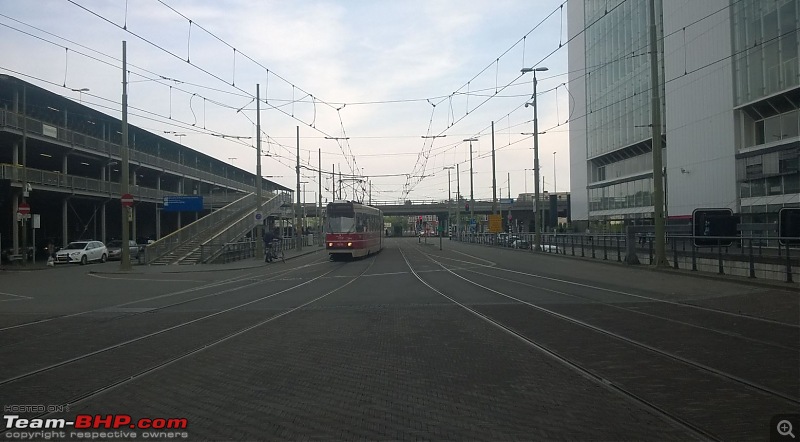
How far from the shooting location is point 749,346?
9523mm

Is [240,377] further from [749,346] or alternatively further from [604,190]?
[604,190]

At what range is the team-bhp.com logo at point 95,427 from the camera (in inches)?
222

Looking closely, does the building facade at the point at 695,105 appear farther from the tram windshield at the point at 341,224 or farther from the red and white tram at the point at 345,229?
the tram windshield at the point at 341,224

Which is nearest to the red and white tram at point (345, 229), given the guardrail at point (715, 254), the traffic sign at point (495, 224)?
the guardrail at point (715, 254)

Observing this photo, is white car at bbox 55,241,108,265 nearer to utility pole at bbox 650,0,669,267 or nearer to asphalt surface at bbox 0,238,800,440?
asphalt surface at bbox 0,238,800,440

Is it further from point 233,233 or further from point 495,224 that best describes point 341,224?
point 495,224

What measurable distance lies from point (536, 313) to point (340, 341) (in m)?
5.15

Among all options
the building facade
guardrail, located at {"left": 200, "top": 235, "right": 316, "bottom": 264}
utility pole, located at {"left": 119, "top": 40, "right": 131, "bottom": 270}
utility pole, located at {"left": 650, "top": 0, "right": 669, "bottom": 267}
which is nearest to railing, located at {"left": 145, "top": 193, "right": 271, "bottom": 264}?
guardrail, located at {"left": 200, "top": 235, "right": 316, "bottom": 264}

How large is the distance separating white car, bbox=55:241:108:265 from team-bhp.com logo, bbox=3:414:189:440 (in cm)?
3735

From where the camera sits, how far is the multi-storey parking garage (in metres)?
39.8

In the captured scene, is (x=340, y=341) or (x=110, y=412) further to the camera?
(x=340, y=341)

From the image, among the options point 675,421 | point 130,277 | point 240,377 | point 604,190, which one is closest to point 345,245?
point 130,277

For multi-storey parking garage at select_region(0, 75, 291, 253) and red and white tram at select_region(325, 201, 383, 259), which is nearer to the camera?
red and white tram at select_region(325, 201, 383, 259)

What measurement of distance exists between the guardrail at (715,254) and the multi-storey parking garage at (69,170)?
3015 centimetres
